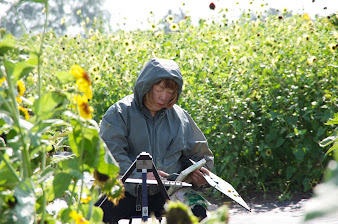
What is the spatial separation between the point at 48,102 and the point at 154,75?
6.65 ft

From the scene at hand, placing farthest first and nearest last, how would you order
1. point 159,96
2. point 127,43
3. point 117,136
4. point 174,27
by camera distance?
point 174,27, point 127,43, point 159,96, point 117,136

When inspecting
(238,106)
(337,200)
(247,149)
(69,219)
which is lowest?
(247,149)

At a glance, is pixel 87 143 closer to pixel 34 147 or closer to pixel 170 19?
pixel 34 147

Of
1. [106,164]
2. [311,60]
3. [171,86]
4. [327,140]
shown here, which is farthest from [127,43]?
[106,164]

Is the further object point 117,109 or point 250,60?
point 250,60

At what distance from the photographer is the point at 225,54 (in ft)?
19.4

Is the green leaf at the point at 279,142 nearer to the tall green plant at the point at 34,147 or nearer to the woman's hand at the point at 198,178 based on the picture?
the woman's hand at the point at 198,178

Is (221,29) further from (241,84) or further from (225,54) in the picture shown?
(241,84)

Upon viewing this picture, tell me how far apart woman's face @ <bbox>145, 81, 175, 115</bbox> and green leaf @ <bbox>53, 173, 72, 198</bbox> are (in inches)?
79.5

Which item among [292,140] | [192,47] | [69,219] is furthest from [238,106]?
[69,219]

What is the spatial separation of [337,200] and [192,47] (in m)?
6.09

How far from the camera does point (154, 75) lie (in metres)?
2.96

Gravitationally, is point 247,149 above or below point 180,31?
below

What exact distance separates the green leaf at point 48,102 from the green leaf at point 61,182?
13 centimetres
